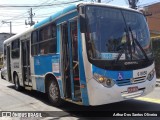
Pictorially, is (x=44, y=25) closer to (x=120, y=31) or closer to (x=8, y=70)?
(x=120, y=31)

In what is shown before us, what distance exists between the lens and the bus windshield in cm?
709

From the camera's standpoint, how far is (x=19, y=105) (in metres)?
9.92

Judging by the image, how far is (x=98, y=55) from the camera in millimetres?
7043

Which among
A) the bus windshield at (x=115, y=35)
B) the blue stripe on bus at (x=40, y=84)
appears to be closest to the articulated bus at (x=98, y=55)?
the bus windshield at (x=115, y=35)

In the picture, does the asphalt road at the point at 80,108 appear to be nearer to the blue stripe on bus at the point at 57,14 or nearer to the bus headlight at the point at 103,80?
the bus headlight at the point at 103,80

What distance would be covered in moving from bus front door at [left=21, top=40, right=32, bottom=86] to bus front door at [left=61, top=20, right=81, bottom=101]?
3.77 meters

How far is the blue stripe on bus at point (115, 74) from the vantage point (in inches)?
273

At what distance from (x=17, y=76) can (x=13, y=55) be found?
1.17m

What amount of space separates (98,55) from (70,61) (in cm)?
111

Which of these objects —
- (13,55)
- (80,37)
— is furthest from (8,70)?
(80,37)

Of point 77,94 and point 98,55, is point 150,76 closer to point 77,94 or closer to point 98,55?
point 98,55

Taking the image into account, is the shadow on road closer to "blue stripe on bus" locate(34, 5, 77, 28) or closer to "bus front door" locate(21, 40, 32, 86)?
"blue stripe on bus" locate(34, 5, 77, 28)

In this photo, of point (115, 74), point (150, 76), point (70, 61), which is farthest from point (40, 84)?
point (150, 76)

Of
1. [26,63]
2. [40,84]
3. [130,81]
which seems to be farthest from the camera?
[26,63]
